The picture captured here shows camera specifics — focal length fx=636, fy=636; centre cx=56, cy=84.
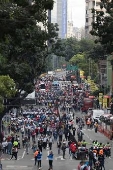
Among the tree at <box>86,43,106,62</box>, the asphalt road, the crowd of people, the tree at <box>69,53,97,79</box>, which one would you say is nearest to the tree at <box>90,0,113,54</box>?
the crowd of people

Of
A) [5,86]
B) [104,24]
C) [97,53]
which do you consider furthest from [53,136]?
[97,53]

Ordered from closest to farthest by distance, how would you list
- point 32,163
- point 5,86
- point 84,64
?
point 5,86
point 32,163
point 84,64

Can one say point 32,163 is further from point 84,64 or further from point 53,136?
point 84,64

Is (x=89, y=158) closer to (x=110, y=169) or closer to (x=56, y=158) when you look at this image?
(x=110, y=169)

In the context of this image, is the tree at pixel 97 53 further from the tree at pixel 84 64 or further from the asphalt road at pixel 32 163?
the tree at pixel 84 64

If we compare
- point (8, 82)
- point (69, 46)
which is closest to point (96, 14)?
point (8, 82)

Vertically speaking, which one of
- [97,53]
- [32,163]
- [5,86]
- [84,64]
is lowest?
[32,163]

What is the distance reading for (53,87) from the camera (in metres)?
123

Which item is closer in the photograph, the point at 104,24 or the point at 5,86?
the point at 5,86

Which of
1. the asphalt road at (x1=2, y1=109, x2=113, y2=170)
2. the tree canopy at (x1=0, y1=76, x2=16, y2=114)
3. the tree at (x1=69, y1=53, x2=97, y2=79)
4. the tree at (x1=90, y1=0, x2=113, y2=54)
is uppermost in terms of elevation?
the tree at (x1=90, y1=0, x2=113, y2=54)

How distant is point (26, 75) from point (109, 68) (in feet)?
141

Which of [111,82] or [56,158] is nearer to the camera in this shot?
[56,158]

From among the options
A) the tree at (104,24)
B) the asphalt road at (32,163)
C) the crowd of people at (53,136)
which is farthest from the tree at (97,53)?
the tree at (104,24)

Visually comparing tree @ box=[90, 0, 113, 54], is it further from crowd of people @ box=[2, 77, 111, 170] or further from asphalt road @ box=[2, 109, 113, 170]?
asphalt road @ box=[2, 109, 113, 170]
